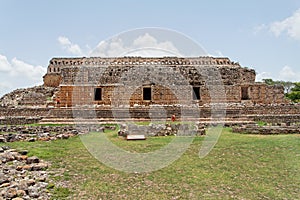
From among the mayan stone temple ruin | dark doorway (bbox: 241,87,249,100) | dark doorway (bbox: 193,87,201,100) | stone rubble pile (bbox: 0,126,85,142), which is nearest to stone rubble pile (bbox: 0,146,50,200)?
stone rubble pile (bbox: 0,126,85,142)

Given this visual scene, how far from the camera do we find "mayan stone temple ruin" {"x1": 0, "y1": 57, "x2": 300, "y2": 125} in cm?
2112

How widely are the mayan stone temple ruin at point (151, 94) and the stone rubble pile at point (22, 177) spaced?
11.9 m

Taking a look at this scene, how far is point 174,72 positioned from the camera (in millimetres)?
24766

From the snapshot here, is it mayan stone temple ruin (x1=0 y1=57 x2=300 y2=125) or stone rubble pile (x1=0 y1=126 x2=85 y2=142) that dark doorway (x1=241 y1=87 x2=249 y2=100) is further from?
stone rubble pile (x1=0 y1=126 x2=85 y2=142)

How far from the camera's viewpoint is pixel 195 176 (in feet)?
25.0

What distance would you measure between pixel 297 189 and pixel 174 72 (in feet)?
60.8

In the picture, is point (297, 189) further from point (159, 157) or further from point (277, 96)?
point (277, 96)

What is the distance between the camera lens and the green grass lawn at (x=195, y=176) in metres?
6.53

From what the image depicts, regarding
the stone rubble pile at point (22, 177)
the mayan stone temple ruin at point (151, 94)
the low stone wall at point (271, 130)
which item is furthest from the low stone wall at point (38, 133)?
the low stone wall at point (271, 130)

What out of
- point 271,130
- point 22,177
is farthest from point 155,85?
point 22,177

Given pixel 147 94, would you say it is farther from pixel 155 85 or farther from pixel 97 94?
pixel 97 94

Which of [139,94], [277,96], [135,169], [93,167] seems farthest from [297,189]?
[277,96]

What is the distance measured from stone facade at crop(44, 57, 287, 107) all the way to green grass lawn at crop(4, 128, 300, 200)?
42.0 ft

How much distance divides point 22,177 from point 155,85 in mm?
17234
